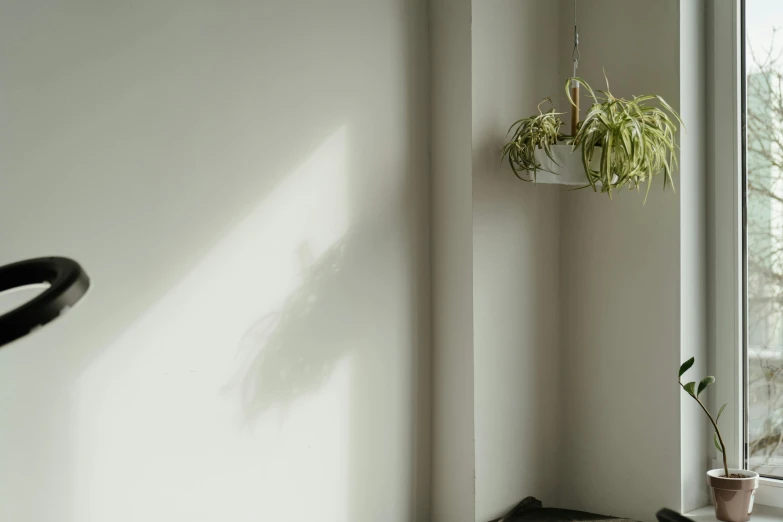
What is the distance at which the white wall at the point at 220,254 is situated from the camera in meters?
1.10

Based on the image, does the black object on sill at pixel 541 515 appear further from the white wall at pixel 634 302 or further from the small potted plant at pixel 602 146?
the small potted plant at pixel 602 146

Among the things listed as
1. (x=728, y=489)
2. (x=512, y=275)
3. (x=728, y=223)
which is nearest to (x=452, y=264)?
(x=512, y=275)

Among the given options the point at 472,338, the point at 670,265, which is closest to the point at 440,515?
the point at 472,338

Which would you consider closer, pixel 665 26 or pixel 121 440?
pixel 121 440

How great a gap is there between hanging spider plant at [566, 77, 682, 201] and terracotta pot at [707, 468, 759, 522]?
0.66m

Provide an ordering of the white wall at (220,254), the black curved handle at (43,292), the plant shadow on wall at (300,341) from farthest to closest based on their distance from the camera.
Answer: the plant shadow on wall at (300,341) < the white wall at (220,254) < the black curved handle at (43,292)

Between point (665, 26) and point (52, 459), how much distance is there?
5.13ft

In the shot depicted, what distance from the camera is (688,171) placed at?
66.7 inches

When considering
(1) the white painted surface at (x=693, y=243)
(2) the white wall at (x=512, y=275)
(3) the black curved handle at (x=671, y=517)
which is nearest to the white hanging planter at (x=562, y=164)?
(2) the white wall at (x=512, y=275)

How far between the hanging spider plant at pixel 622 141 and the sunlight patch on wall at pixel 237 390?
20.6 inches

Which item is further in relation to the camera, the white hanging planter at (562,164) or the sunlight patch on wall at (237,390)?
the white hanging planter at (562,164)

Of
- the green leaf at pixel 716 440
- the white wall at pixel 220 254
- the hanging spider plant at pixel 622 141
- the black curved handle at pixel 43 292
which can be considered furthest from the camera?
the green leaf at pixel 716 440

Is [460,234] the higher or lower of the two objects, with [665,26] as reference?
lower

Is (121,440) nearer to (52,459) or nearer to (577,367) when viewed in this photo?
(52,459)
